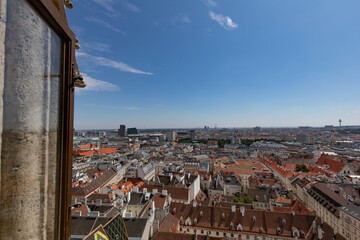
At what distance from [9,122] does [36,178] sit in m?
0.69

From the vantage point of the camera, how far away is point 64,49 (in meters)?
2.54

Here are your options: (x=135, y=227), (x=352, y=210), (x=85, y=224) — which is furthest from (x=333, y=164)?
(x=85, y=224)

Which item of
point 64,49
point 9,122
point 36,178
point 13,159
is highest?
point 64,49

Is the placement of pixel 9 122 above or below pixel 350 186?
above

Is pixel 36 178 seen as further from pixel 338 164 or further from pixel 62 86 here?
pixel 338 164

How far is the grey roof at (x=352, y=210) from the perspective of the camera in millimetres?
26013

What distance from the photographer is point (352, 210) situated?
2708 cm

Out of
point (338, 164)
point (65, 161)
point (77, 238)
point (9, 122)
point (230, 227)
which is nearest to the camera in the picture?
point (9, 122)

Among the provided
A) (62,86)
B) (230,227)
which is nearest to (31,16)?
(62,86)

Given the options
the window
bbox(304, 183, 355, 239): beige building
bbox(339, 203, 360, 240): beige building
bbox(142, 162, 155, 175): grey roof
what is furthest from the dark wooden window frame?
bbox(142, 162, 155, 175): grey roof

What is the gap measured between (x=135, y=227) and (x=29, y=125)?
688 inches

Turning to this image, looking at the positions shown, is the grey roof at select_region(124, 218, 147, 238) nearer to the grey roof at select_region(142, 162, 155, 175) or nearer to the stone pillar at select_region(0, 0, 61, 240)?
the stone pillar at select_region(0, 0, 61, 240)

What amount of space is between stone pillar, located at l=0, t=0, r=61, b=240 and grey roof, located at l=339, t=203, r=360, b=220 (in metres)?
35.4

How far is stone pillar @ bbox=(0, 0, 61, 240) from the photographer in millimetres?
1956
